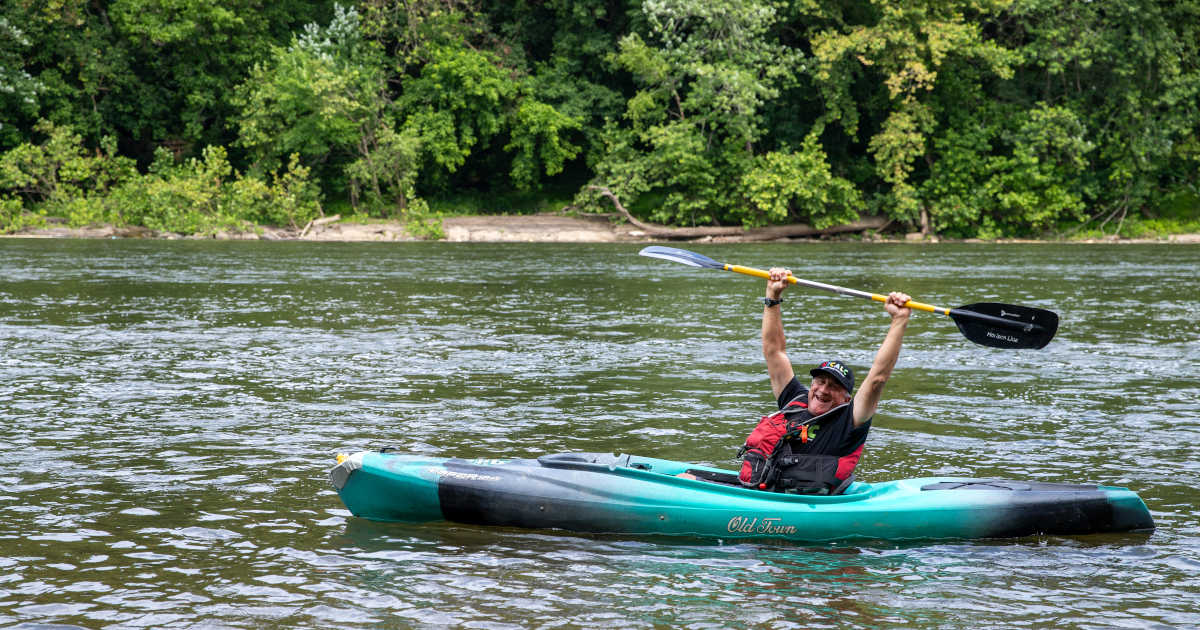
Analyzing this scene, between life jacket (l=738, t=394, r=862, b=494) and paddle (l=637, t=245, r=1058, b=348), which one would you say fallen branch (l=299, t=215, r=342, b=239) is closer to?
paddle (l=637, t=245, r=1058, b=348)

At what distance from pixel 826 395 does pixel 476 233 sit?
26.0m

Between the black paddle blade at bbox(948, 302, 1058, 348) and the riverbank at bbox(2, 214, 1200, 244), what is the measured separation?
931 inches

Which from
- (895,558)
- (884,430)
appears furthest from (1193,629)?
(884,430)

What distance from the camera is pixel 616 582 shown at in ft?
17.7

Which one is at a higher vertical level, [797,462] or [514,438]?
[797,462]

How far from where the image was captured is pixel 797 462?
244 inches

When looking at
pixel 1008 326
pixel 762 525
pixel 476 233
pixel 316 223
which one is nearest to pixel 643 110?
pixel 476 233

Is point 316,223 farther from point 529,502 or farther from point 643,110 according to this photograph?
point 529,502

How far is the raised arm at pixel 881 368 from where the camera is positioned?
594 centimetres

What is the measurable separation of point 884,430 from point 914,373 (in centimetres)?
271

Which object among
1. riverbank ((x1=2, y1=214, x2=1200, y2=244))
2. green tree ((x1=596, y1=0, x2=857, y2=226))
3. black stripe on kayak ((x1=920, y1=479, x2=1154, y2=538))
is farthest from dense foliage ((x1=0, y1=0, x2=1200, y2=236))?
black stripe on kayak ((x1=920, y1=479, x2=1154, y2=538))

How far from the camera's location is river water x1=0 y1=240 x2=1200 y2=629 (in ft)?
16.8

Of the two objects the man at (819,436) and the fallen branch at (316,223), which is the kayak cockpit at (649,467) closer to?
the man at (819,436)

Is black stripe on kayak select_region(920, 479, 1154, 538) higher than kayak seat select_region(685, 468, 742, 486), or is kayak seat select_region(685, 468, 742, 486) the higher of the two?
kayak seat select_region(685, 468, 742, 486)
